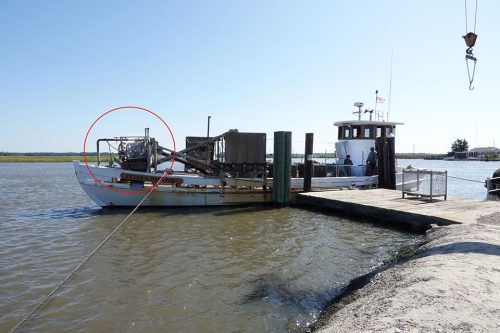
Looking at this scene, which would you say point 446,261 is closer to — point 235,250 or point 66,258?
point 235,250

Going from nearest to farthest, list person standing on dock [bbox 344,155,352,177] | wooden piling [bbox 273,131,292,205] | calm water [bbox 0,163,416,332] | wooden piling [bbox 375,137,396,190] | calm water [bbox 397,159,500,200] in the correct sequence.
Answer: calm water [bbox 0,163,416,332] → wooden piling [bbox 273,131,292,205] → wooden piling [bbox 375,137,396,190] → person standing on dock [bbox 344,155,352,177] → calm water [bbox 397,159,500,200]

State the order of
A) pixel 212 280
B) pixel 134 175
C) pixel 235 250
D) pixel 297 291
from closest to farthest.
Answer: pixel 297 291
pixel 212 280
pixel 235 250
pixel 134 175

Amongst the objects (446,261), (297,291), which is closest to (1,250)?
(297,291)

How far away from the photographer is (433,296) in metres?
3.71

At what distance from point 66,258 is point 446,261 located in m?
7.15

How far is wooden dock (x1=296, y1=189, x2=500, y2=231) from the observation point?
9.50m

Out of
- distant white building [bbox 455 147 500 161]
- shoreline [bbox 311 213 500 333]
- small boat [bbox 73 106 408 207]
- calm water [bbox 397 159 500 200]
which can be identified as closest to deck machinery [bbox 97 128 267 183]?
small boat [bbox 73 106 408 207]

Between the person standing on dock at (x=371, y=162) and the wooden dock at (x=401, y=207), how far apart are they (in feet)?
8.83

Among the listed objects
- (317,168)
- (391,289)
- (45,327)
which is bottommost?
(45,327)

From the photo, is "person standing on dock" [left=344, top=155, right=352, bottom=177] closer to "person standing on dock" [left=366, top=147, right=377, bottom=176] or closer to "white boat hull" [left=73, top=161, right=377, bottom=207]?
"person standing on dock" [left=366, top=147, right=377, bottom=176]

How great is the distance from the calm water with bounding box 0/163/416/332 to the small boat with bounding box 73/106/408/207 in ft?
4.79

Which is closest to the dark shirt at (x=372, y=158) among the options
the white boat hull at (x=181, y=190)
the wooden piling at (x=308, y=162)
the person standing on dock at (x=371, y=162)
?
the person standing on dock at (x=371, y=162)

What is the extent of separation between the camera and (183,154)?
14.5m

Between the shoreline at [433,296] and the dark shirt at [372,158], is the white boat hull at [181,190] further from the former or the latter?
the shoreline at [433,296]
